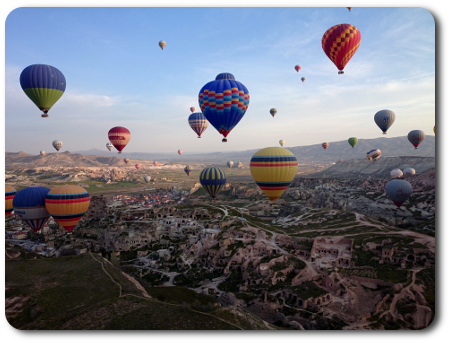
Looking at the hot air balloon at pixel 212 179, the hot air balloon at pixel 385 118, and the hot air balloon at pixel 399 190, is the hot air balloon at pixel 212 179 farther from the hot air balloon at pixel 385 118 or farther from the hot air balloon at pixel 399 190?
the hot air balloon at pixel 385 118

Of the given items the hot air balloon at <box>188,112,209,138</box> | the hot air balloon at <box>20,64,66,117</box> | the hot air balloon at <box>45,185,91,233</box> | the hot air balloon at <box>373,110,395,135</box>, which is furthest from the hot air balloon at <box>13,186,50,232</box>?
the hot air balloon at <box>373,110,395,135</box>

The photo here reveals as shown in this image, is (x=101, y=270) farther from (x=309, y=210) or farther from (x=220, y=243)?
(x=309, y=210)

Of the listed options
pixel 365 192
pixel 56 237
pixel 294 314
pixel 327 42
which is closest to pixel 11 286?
pixel 294 314

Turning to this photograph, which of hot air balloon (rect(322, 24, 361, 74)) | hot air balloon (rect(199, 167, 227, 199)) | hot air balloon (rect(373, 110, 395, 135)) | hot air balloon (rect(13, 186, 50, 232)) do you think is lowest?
hot air balloon (rect(13, 186, 50, 232))

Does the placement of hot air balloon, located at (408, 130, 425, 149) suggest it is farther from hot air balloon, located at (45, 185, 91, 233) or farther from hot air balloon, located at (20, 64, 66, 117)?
hot air balloon, located at (20, 64, 66, 117)

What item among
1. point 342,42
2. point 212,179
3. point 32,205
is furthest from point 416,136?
point 32,205

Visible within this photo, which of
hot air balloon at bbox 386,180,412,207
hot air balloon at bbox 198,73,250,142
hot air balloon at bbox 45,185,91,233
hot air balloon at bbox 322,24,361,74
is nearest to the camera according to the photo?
hot air balloon at bbox 45,185,91,233
